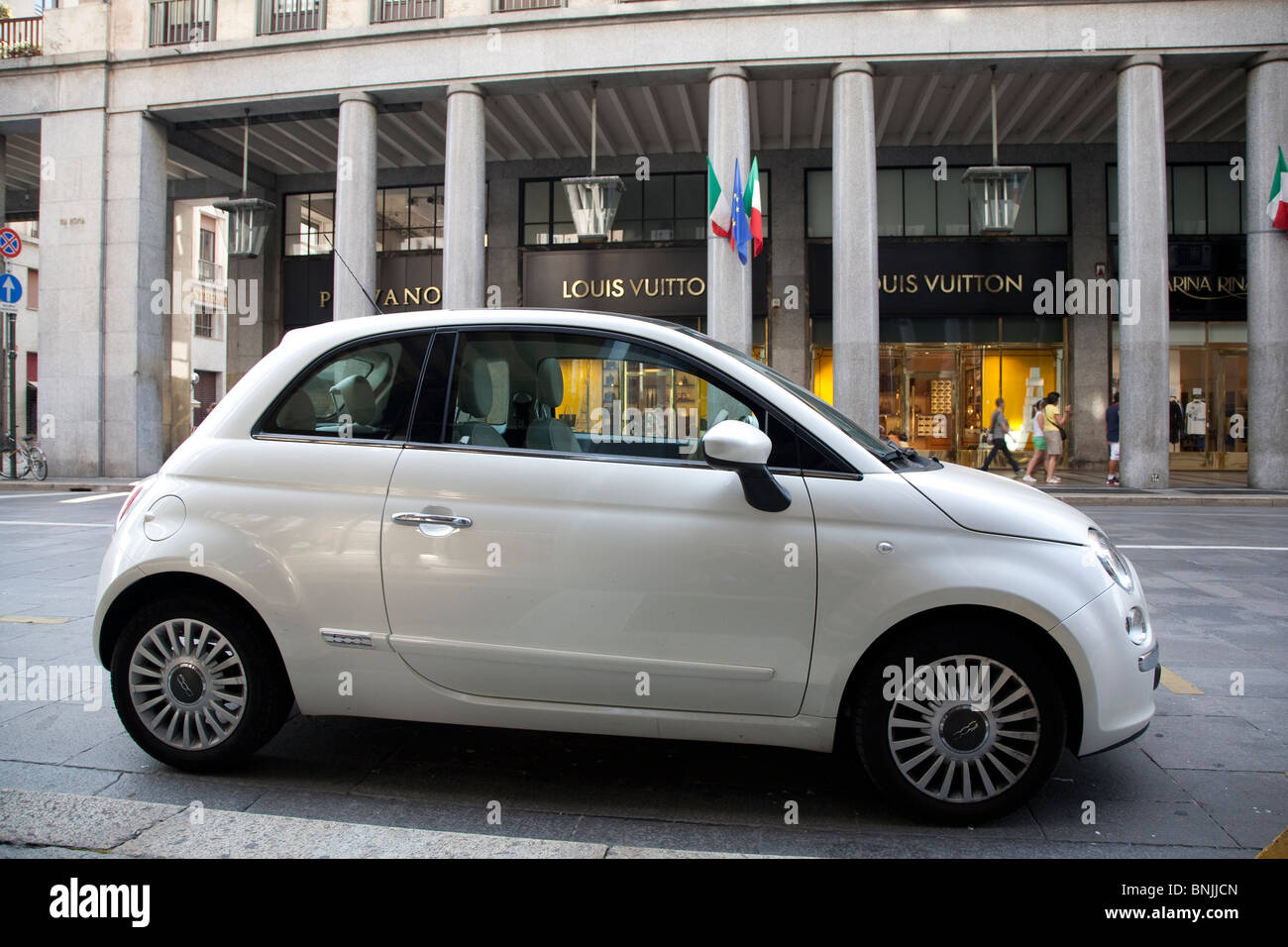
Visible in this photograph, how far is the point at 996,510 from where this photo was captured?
2.93 m

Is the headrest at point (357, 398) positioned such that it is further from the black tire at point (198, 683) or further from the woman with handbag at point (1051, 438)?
the woman with handbag at point (1051, 438)

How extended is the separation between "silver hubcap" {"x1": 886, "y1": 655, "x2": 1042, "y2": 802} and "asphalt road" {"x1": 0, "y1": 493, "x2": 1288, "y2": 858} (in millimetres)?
163

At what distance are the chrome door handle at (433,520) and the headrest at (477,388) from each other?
0.42m

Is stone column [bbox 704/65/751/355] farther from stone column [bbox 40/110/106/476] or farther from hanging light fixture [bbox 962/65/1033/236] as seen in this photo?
stone column [bbox 40/110/106/476]

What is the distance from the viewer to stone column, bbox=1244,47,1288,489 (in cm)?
1575

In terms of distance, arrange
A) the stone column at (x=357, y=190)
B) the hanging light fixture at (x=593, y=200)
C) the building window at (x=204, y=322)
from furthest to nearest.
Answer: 1. the building window at (x=204, y=322)
2. the stone column at (x=357, y=190)
3. the hanging light fixture at (x=593, y=200)

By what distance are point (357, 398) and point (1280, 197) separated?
17899 millimetres

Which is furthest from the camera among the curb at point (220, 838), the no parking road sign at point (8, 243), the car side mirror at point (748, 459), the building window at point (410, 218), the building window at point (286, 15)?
the building window at point (410, 218)

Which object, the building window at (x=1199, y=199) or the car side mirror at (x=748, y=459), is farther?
the building window at (x=1199, y=199)

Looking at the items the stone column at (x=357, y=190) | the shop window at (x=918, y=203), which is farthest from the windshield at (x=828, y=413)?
the shop window at (x=918, y=203)

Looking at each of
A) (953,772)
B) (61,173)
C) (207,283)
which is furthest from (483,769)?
(207,283)

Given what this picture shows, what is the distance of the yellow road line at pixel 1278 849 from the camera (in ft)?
8.17

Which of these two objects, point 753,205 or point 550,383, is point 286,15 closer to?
point 753,205

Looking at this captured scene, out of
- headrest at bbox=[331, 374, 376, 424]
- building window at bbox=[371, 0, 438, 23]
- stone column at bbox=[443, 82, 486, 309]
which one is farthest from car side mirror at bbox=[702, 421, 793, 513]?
building window at bbox=[371, 0, 438, 23]
